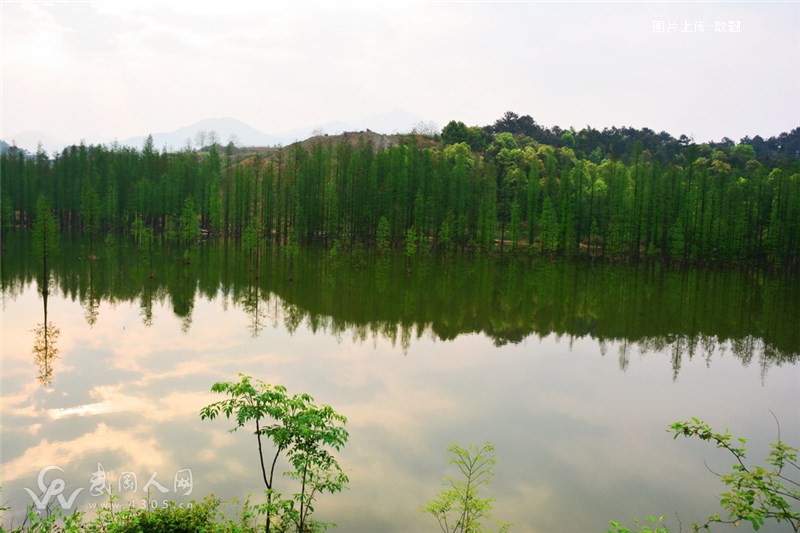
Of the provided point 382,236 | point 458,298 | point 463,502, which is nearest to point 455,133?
point 382,236

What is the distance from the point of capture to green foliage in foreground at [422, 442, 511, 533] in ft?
31.8

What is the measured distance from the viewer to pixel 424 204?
7931 cm

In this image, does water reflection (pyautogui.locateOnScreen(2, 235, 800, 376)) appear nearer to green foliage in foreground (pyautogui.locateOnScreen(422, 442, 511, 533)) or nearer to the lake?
the lake

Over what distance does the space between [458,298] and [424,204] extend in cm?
4193

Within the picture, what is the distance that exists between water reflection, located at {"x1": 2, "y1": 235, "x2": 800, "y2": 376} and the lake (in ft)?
0.89

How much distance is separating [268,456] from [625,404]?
1278cm

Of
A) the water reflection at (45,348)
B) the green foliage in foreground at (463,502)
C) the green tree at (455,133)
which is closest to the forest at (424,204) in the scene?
the green tree at (455,133)

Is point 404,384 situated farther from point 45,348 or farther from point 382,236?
point 382,236

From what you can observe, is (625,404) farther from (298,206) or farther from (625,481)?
(298,206)

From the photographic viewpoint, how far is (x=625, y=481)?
13.8 metres

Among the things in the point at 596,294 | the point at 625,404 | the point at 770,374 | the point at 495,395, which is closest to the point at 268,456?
the point at 495,395

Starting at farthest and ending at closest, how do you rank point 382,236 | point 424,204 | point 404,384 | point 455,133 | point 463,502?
point 455,133, point 424,204, point 382,236, point 404,384, point 463,502

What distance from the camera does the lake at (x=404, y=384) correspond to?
12.9m

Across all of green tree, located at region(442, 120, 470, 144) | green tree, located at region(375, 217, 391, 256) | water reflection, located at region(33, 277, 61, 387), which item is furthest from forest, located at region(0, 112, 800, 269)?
water reflection, located at region(33, 277, 61, 387)
